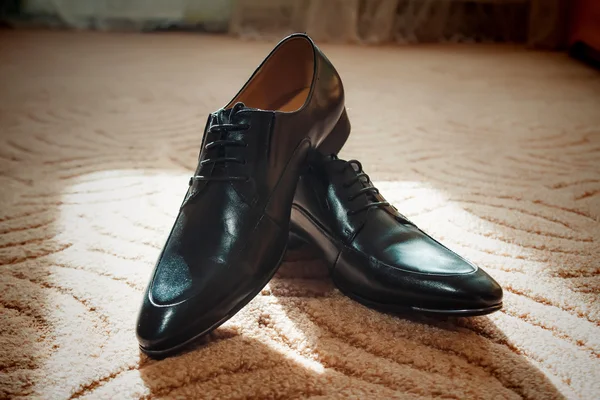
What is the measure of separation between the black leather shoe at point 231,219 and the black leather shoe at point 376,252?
44mm

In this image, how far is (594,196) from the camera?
889mm

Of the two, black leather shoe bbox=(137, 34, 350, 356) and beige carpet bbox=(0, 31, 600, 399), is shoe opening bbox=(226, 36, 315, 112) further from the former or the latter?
beige carpet bbox=(0, 31, 600, 399)

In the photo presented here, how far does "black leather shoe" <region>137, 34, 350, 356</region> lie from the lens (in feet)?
1.51

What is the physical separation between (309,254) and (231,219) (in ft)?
0.65

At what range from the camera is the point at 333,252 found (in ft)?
1.98

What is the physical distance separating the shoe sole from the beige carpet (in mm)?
17

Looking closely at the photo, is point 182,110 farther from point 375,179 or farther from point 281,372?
point 281,372

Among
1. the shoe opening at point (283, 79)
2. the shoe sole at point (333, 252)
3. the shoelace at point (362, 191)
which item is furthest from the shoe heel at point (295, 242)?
the shoe opening at point (283, 79)

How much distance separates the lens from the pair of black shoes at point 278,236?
1.57 ft

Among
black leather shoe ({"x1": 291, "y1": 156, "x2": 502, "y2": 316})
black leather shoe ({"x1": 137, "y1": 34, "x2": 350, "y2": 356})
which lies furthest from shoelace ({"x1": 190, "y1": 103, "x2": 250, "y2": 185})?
black leather shoe ({"x1": 291, "y1": 156, "x2": 502, "y2": 316})

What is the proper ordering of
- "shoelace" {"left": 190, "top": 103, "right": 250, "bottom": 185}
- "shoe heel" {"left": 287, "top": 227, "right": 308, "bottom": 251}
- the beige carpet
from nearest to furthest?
the beige carpet → "shoelace" {"left": 190, "top": 103, "right": 250, "bottom": 185} → "shoe heel" {"left": 287, "top": 227, "right": 308, "bottom": 251}

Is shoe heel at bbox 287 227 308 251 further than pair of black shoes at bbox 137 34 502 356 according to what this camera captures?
Yes

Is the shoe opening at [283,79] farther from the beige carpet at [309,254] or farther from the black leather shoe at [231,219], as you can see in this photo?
the beige carpet at [309,254]

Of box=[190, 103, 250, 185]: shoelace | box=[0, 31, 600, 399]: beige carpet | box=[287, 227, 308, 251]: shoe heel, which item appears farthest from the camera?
box=[287, 227, 308, 251]: shoe heel
